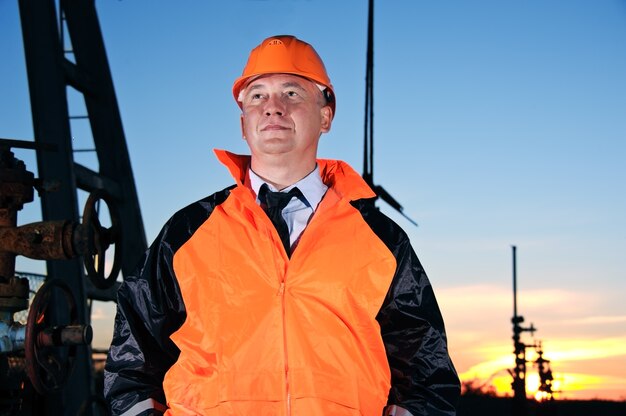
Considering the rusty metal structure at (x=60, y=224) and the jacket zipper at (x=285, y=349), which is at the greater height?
the rusty metal structure at (x=60, y=224)

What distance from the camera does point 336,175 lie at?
8.82ft

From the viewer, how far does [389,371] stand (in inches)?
95.1

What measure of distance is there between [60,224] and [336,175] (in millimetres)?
3310

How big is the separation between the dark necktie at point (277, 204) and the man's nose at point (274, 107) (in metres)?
0.23

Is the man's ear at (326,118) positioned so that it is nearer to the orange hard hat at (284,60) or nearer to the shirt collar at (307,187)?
the orange hard hat at (284,60)

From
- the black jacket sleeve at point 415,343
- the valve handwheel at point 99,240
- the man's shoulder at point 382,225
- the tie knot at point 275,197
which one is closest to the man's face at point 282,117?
the tie knot at point 275,197

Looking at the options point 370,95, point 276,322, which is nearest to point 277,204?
point 276,322

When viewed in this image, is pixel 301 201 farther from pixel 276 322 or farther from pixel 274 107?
pixel 276 322

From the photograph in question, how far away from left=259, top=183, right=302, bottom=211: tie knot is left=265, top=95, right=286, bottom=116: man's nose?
228mm

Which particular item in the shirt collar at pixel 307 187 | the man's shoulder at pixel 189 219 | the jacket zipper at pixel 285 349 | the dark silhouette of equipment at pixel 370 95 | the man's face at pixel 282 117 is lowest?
the jacket zipper at pixel 285 349

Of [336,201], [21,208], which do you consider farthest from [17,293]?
[336,201]

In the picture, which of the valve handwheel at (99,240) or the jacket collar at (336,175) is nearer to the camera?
the jacket collar at (336,175)

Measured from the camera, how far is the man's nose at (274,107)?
2.50 meters

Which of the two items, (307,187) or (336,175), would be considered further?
(336,175)
